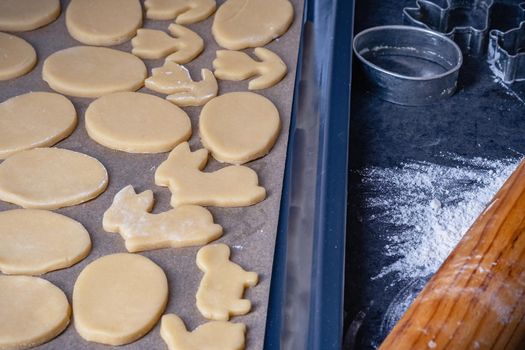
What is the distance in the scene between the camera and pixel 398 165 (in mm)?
1393

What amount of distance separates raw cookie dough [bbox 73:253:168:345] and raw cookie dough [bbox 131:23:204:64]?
574mm

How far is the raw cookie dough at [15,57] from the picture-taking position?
1519 millimetres

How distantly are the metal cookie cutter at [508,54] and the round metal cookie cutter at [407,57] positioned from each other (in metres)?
0.10

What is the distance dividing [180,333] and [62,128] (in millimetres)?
538

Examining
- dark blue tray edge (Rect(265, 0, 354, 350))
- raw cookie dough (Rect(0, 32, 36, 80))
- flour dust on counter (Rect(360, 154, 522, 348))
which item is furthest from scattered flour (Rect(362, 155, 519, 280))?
raw cookie dough (Rect(0, 32, 36, 80))

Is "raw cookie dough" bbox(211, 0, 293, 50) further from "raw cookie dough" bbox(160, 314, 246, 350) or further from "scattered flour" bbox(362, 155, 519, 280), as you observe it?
"raw cookie dough" bbox(160, 314, 246, 350)

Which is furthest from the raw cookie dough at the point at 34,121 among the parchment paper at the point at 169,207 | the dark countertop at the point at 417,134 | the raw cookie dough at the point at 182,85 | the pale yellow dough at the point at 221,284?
the dark countertop at the point at 417,134

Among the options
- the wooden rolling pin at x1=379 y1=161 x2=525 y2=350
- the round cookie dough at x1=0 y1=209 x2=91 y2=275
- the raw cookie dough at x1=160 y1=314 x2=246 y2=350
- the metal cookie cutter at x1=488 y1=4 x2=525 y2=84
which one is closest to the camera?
the wooden rolling pin at x1=379 y1=161 x2=525 y2=350

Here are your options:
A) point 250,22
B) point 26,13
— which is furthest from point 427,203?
point 26,13

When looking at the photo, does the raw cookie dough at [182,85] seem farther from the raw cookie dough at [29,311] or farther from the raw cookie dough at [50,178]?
the raw cookie dough at [29,311]

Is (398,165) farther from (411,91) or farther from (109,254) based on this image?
(109,254)

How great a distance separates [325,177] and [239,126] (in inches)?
9.4

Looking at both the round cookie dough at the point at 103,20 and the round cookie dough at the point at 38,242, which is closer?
the round cookie dough at the point at 38,242

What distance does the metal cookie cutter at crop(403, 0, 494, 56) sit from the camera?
168cm
